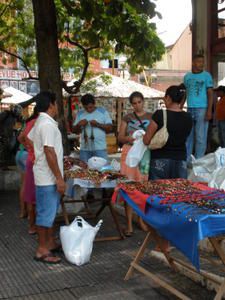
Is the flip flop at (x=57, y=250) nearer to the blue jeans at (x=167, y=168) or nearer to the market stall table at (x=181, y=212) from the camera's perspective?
the market stall table at (x=181, y=212)

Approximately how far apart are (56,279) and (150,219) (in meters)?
1.34

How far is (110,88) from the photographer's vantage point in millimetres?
21578

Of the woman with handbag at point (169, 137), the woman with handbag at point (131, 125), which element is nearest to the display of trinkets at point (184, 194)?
the woman with handbag at point (169, 137)

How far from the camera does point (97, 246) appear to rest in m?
5.55

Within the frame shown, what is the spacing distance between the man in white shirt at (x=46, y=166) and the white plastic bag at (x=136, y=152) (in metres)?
0.90

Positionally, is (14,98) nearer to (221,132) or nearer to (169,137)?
(221,132)

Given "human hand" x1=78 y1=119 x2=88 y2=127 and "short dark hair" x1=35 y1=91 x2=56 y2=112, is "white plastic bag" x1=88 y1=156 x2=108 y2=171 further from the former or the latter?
"short dark hair" x1=35 y1=91 x2=56 y2=112

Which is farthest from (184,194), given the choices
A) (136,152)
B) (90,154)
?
(90,154)

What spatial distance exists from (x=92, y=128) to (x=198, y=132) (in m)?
1.78

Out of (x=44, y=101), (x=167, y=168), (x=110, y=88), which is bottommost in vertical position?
(x=167, y=168)

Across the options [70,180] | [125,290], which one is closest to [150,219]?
[125,290]

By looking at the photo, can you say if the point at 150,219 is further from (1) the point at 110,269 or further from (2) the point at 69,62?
(2) the point at 69,62

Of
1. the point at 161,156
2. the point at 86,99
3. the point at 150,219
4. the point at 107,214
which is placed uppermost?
the point at 86,99

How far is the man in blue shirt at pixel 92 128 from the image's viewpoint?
683 centimetres
